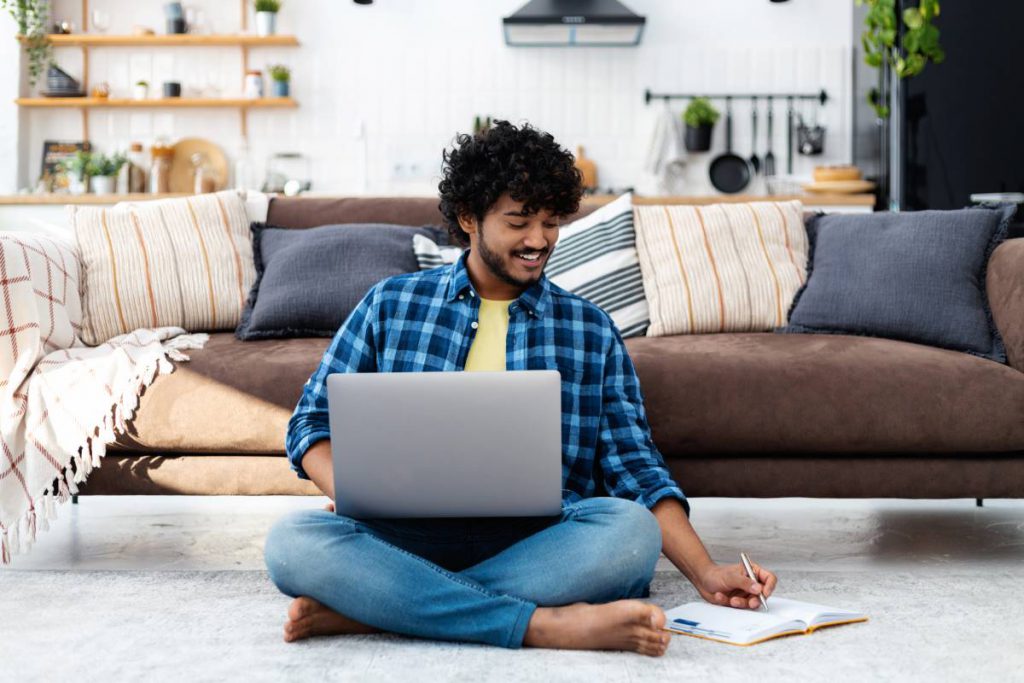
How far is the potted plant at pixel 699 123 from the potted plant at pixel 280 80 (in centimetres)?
214

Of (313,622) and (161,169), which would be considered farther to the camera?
(161,169)

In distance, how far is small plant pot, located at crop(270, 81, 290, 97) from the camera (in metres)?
5.92

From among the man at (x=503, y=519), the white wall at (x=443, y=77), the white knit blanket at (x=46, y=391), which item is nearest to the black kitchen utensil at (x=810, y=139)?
the white wall at (x=443, y=77)

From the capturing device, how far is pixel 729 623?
1771 millimetres

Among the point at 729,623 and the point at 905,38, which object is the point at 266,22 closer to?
the point at 905,38

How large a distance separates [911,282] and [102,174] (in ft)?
13.9

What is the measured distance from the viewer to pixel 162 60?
19.9ft

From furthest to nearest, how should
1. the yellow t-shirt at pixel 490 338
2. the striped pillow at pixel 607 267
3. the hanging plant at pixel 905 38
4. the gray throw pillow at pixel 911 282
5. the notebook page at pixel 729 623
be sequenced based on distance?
the hanging plant at pixel 905 38
the striped pillow at pixel 607 267
the gray throw pillow at pixel 911 282
the yellow t-shirt at pixel 490 338
the notebook page at pixel 729 623

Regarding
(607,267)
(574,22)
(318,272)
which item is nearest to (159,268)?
(318,272)

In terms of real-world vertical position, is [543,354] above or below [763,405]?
above

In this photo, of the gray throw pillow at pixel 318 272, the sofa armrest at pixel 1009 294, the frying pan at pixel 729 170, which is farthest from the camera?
the frying pan at pixel 729 170

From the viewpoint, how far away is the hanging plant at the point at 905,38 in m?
4.63

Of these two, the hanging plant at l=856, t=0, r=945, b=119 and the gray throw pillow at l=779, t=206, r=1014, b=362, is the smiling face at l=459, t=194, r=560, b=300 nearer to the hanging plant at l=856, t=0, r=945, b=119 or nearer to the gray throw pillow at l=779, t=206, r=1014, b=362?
the gray throw pillow at l=779, t=206, r=1014, b=362

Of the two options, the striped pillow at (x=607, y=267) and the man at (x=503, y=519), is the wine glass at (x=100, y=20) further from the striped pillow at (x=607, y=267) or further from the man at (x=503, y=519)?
the man at (x=503, y=519)
